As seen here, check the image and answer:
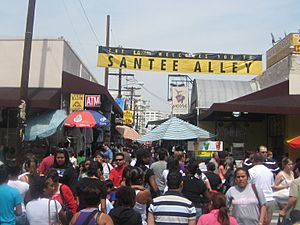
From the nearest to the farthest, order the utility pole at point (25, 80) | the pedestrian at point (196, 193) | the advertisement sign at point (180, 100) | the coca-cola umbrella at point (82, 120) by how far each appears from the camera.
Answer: the pedestrian at point (196, 193), the utility pole at point (25, 80), the coca-cola umbrella at point (82, 120), the advertisement sign at point (180, 100)

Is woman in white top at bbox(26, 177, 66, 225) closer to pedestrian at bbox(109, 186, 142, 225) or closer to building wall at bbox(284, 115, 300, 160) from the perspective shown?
pedestrian at bbox(109, 186, 142, 225)

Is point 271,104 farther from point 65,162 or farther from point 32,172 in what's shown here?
point 32,172

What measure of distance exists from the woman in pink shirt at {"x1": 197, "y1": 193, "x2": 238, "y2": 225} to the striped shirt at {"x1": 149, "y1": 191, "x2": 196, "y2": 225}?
0.24 m

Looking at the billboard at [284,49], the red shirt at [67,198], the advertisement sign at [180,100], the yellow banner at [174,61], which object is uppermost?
the billboard at [284,49]

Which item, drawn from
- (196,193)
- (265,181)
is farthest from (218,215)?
(265,181)

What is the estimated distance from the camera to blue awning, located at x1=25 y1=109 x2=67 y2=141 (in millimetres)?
15586

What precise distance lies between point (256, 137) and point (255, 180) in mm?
15907

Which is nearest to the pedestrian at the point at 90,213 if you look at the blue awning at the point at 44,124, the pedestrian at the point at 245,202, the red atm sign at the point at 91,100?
the pedestrian at the point at 245,202

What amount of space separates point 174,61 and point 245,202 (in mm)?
15071

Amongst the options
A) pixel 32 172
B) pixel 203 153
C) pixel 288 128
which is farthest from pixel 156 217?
pixel 288 128

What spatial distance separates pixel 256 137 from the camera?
80.2 ft

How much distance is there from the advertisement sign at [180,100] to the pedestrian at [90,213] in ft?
98.3

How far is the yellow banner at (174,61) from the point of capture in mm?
21031

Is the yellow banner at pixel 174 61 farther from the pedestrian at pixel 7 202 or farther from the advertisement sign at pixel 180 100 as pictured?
the pedestrian at pixel 7 202
